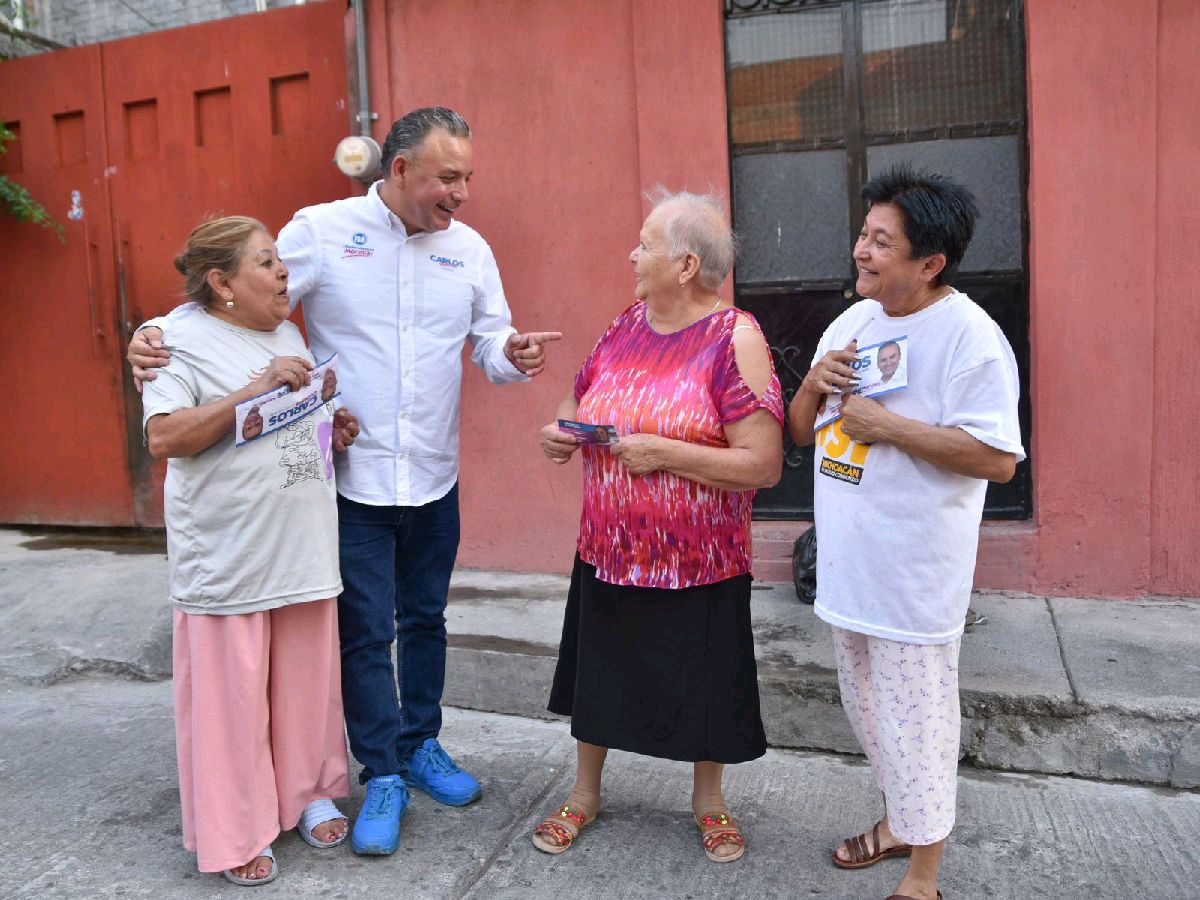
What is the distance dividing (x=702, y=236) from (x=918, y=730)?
4.34 feet

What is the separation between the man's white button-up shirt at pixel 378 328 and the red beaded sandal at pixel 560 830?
0.97 m

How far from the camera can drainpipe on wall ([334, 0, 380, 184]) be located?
5.10 metres

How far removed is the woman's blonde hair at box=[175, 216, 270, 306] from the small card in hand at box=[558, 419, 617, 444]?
37.4 inches

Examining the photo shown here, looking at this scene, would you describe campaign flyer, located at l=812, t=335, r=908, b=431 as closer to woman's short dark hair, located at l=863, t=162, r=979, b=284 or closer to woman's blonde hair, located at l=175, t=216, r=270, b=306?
woman's short dark hair, located at l=863, t=162, r=979, b=284

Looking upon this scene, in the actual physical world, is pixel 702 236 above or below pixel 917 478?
above

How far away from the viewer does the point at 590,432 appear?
8.89ft

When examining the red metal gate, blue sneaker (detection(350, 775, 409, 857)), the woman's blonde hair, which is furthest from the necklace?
the red metal gate

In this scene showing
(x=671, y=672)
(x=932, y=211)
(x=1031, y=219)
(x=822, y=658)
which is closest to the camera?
(x=932, y=211)

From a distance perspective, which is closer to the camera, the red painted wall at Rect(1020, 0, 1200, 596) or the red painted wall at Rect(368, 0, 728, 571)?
the red painted wall at Rect(1020, 0, 1200, 596)

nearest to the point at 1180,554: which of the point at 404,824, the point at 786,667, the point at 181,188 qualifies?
the point at 786,667

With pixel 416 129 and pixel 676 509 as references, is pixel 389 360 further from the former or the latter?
pixel 676 509

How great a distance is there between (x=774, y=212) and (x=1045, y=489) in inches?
67.8

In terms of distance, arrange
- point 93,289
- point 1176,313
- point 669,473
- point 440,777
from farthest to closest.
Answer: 1. point 93,289
2. point 1176,313
3. point 440,777
4. point 669,473

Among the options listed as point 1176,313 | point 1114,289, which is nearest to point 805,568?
point 1114,289
